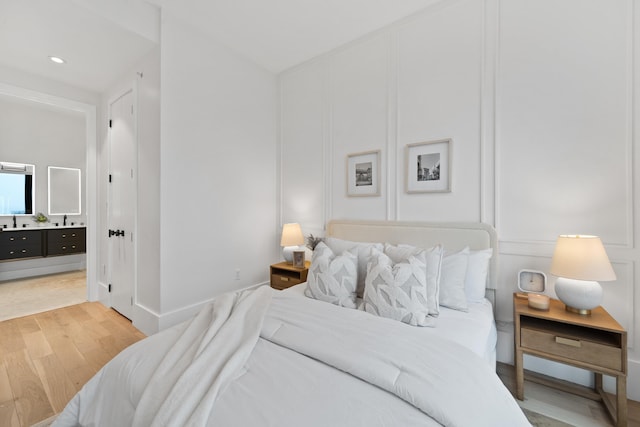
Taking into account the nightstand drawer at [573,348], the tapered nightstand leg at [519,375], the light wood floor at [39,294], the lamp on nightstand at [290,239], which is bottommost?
the light wood floor at [39,294]

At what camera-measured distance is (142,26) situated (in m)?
2.47

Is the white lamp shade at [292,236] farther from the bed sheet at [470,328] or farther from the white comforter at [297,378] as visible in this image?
the bed sheet at [470,328]

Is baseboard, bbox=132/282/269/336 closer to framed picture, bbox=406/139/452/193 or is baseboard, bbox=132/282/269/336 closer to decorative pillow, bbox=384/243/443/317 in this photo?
decorative pillow, bbox=384/243/443/317

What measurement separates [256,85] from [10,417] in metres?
3.69

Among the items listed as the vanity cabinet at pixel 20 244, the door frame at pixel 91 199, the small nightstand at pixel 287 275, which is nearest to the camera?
the small nightstand at pixel 287 275

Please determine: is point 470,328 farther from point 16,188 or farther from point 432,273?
point 16,188

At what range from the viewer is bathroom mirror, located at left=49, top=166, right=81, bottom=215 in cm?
505

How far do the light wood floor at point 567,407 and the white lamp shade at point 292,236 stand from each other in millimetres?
2278

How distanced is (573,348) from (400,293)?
44.5 inches

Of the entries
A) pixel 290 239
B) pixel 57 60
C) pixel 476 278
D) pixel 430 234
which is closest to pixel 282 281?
pixel 290 239

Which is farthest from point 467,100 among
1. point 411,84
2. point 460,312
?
point 460,312

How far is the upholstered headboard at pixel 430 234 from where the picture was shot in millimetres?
2221

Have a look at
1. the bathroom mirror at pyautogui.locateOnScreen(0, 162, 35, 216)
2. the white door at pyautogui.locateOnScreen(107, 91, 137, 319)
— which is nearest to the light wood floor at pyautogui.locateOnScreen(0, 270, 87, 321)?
the white door at pyautogui.locateOnScreen(107, 91, 137, 319)

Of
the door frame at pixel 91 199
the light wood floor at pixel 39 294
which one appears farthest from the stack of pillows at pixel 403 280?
the light wood floor at pixel 39 294
